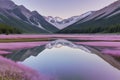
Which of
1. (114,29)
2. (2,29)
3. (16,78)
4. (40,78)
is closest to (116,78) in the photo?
(40,78)

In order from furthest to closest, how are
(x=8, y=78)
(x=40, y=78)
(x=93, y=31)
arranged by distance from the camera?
(x=93, y=31)
(x=40, y=78)
(x=8, y=78)

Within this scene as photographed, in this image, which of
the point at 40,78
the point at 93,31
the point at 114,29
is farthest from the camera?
the point at 93,31

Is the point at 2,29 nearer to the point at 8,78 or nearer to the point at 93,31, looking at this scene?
the point at 93,31

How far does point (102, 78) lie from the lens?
45.9ft

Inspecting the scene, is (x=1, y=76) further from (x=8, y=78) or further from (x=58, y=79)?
(x=58, y=79)

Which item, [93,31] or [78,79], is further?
[93,31]

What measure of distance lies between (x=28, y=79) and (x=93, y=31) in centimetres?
18444

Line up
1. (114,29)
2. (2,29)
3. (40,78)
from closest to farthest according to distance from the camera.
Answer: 1. (40,78)
2. (2,29)
3. (114,29)

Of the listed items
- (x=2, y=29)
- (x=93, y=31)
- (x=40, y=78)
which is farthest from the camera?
(x=93, y=31)

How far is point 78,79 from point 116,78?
2016 millimetres

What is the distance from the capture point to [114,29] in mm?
149375

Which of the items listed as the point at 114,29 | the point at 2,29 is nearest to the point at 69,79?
the point at 2,29

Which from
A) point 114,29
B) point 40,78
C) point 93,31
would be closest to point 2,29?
point 114,29

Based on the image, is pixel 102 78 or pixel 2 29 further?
pixel 2 29
